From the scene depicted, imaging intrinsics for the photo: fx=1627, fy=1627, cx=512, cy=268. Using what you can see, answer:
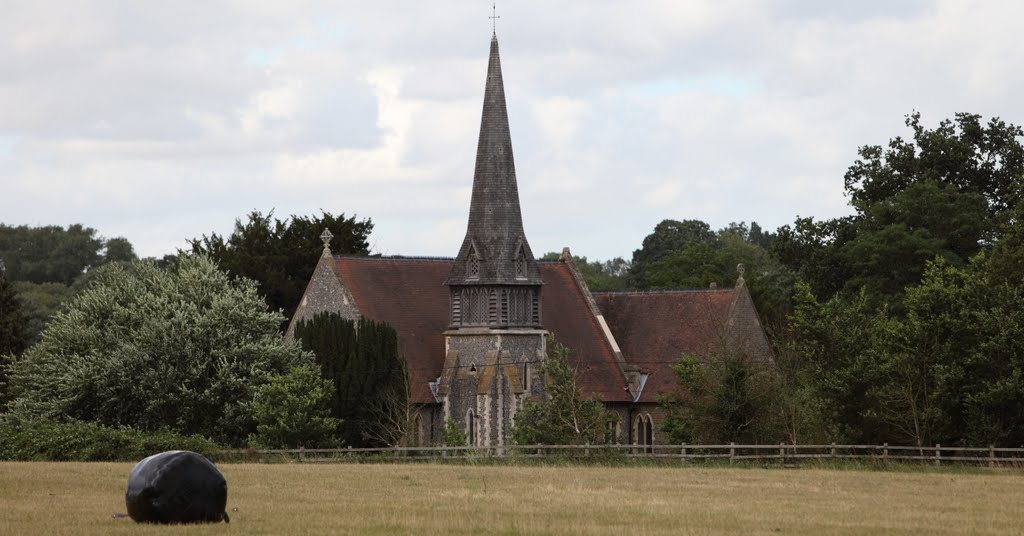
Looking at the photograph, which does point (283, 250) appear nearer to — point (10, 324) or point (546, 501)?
point (10, 324)

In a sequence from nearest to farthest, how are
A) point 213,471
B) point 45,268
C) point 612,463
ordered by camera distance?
1. point 213,471
2. point 612,463
3. point 45,268

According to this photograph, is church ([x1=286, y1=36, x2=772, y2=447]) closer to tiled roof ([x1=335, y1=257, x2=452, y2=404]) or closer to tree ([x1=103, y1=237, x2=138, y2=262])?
tiled roof ([x1=335, y1=257, x2=452, y2=404])

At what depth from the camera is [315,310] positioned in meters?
74.6

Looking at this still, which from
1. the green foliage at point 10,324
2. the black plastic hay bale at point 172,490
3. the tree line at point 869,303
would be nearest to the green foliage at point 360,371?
the tree line at point 869,303

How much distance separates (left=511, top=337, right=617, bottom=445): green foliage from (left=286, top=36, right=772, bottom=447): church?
5071mm

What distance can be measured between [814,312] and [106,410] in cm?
2884

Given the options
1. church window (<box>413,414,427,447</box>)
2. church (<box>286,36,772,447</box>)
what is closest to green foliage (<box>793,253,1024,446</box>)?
church (<box>286,36,772,447</box>)

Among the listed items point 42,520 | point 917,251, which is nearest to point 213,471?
point 42,520

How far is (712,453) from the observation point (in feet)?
202

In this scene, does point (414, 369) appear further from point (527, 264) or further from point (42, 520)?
point (42, 520)

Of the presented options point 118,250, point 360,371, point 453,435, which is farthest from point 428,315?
point 118,250

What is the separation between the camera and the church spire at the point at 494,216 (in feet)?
240

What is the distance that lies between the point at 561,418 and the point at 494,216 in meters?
12.5

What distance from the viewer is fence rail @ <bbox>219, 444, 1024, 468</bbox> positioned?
54375 millimetres
